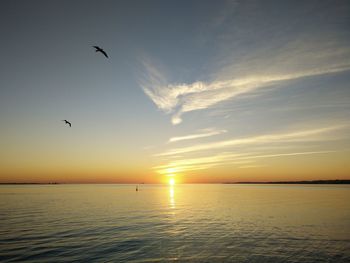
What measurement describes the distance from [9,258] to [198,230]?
68.5 ft

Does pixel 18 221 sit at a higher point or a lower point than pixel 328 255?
higher

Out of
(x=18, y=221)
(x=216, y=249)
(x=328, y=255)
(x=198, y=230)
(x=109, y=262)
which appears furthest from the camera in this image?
(x=18, y=221)

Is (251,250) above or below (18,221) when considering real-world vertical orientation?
below

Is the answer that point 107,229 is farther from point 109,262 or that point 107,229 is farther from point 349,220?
point 349,220

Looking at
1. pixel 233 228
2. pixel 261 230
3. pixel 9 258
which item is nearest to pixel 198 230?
pixel 233 228

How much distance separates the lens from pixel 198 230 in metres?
34.0

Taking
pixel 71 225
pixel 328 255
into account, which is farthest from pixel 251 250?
pixel 71 225

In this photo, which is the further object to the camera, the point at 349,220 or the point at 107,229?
the point at 349,220

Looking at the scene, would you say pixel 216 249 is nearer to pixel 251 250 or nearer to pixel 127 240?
pixel 251 250

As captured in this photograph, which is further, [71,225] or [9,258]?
[71,225]

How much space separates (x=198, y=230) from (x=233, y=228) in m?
5.02

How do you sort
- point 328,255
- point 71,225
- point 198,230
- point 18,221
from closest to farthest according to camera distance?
point 328,255
point 198,230
point 71,225
point 18,221

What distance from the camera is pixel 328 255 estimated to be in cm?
2291

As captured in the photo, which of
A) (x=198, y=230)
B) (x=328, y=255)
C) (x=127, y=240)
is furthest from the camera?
(x=198, y=230)
